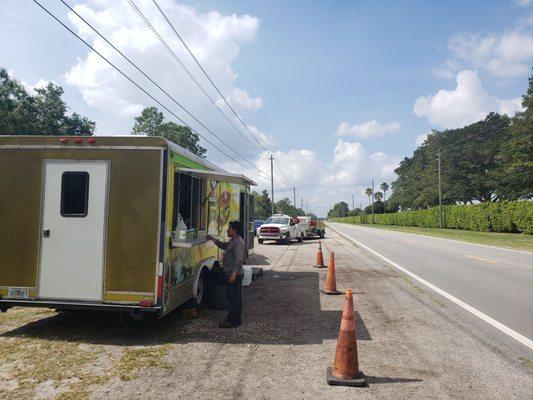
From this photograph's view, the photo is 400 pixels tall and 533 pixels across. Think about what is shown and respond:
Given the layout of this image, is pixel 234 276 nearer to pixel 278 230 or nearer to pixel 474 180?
pixel 278 230

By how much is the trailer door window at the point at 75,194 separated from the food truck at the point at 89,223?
14mm

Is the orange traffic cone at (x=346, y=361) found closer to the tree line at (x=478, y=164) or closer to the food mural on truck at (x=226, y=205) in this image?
the food mural on truck at (x=226, y=205)

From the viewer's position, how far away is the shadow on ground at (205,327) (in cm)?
629

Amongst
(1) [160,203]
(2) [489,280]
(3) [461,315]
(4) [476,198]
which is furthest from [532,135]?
(1) [160,203]

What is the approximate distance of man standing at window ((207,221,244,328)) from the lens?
692 cm

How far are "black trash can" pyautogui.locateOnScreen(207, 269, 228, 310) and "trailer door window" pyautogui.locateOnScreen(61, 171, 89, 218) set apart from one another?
2.99 m

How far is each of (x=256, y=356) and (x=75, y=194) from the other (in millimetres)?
3447

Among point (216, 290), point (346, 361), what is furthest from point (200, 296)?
point (346, 361)

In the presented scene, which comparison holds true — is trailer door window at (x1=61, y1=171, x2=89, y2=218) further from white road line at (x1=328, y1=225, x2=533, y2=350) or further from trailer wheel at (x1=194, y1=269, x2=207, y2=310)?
white road line at (x1=328, y1=225, x2=533, y2=350)

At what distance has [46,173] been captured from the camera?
20.6ft

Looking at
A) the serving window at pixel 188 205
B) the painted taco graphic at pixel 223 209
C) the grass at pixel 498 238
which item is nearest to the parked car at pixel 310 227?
the grass at pixel 498 238

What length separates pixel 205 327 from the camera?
6902 mm

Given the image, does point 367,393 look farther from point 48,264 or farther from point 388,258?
point 388,258

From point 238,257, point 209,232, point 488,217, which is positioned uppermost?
point 488,217
